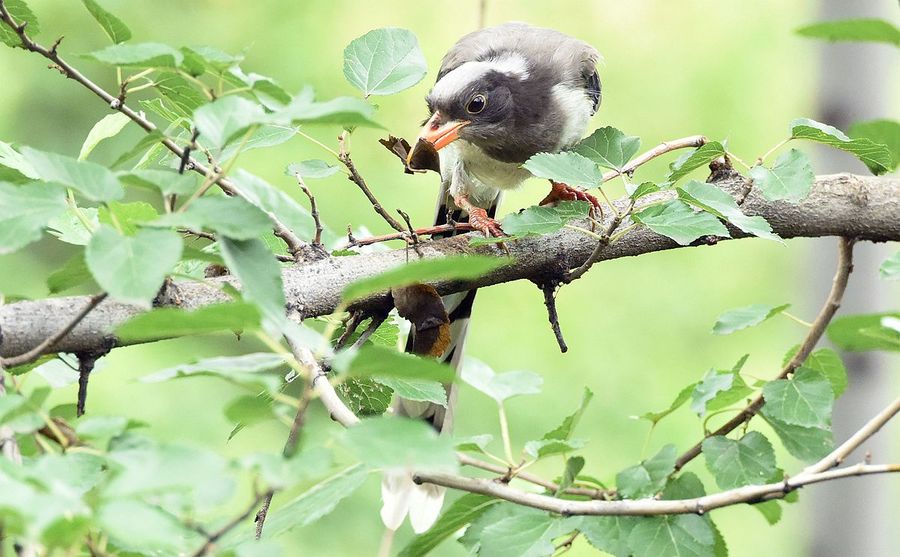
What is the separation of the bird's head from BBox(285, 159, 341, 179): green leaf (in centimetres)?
115

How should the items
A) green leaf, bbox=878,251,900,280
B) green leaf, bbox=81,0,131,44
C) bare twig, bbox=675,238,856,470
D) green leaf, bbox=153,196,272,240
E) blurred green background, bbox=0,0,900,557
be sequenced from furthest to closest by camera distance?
blurred green background, bbox=0,0,900,557
bare twig, bbox=675,238,856,470
green leaf, bbox=878,251,900,280
green leaf, bbox=81,0,131,44
green leaf, bbox=153,196,272,240

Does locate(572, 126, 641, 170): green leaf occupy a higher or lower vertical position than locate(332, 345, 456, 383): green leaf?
lower

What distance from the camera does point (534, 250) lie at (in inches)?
82.7

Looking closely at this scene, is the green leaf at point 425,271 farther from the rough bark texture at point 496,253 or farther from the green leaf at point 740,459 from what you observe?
the green leaf at point 740,459

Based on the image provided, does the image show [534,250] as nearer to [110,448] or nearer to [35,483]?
[110,448]

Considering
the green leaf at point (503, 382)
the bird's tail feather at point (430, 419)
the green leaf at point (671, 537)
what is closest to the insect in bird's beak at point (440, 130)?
the bird's tail feather at point (430, 419)

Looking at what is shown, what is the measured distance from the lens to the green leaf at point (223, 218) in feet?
3.56

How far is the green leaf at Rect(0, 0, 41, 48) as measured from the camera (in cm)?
161

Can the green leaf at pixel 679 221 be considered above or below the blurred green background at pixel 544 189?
above

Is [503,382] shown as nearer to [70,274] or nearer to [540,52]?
[70,274]

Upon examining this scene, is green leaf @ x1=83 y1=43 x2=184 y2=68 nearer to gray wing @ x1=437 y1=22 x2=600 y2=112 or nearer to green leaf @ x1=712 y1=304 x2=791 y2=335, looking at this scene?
green leaf @ x1=712 y1=304 x2=791 y2=335

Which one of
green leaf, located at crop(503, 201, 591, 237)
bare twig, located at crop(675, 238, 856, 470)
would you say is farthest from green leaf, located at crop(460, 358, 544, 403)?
green leaf, located at crop(503, 201, 591, 237)

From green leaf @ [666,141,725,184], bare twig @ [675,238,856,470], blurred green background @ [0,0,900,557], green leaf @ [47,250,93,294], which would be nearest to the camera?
green leaf @ [47,250,93,294]

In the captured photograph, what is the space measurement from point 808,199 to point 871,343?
47cm
